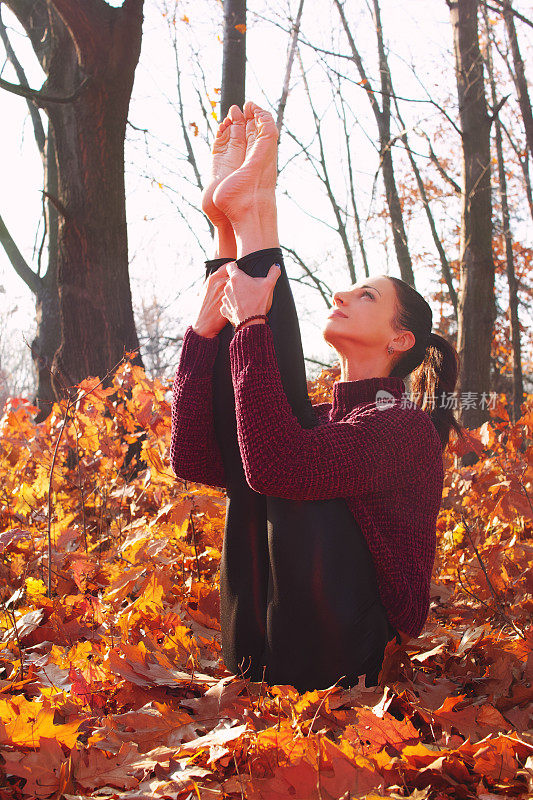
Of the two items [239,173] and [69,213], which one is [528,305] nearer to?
[69,213]

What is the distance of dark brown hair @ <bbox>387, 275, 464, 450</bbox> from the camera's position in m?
2.27

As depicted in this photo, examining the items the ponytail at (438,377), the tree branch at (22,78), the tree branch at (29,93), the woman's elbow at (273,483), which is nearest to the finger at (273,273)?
the woman's elbow at (273,483)

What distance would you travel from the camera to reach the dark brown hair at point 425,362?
227 cm

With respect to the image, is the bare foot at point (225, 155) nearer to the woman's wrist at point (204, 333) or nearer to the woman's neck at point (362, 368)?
the woman's wrist at point (204, 333)

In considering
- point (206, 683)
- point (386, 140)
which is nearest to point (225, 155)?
point (206, 683)

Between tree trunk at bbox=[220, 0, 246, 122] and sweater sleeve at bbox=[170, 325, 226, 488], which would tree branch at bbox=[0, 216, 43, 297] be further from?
sweater sleeve at bbox=[170, 325, 226, 488]

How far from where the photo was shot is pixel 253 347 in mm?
1829

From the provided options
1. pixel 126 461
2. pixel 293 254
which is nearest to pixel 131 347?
pixel 126 461

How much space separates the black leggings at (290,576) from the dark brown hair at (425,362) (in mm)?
436

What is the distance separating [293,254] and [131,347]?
7.96 metres

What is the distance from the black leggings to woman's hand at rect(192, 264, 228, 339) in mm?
47

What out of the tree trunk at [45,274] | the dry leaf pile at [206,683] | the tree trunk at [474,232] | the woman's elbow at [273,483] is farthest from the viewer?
the tree trunk at [474,232]

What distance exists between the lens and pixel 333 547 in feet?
5.99

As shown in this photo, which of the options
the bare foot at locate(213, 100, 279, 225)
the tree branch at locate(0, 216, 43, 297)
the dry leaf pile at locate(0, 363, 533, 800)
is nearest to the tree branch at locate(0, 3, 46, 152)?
the tree branch at locate(0, 216, 43, 297)
